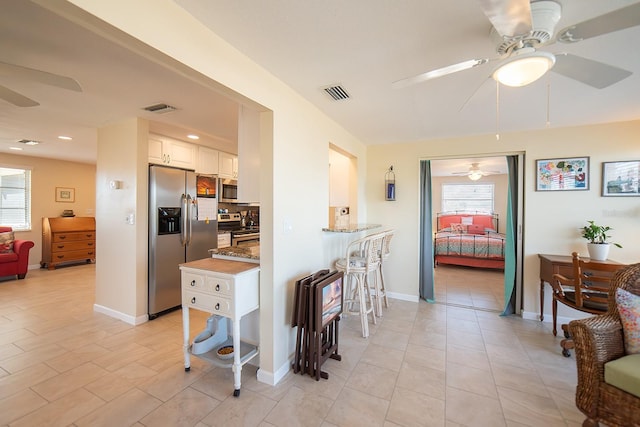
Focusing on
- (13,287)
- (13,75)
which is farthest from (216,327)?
(13,287)

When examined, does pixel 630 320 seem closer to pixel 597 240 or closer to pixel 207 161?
pixel 597 240

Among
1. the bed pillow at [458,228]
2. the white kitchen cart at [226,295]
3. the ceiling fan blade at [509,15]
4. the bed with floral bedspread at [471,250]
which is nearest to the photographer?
the ceiling fan blade at [509,15]

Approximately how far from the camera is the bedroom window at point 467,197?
7.60 metres

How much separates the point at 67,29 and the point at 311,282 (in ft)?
7.34

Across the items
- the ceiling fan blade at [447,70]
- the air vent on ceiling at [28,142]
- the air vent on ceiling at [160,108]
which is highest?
the air vent on ceiling at [28,142]

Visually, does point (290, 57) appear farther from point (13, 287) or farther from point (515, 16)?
point (13, 287)

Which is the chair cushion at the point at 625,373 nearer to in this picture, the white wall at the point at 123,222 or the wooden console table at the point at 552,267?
the wooden console table at the point at 552,267

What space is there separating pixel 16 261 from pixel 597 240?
29.2 ft

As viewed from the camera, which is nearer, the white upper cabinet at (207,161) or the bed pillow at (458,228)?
the white upper cabinet at (207,161)

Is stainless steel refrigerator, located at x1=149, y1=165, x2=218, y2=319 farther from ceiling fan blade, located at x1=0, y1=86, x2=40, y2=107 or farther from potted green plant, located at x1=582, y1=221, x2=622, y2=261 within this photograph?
potted green plant, located at x1=582, y1=221, x2=622, y2=261

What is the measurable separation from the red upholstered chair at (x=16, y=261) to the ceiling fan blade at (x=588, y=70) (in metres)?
7.69

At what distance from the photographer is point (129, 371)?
2.19 m

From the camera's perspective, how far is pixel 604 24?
1.08 metres

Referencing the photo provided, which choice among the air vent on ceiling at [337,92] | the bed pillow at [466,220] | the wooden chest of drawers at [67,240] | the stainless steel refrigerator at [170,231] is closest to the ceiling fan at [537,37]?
the air vent on ceiling at [337,92]
